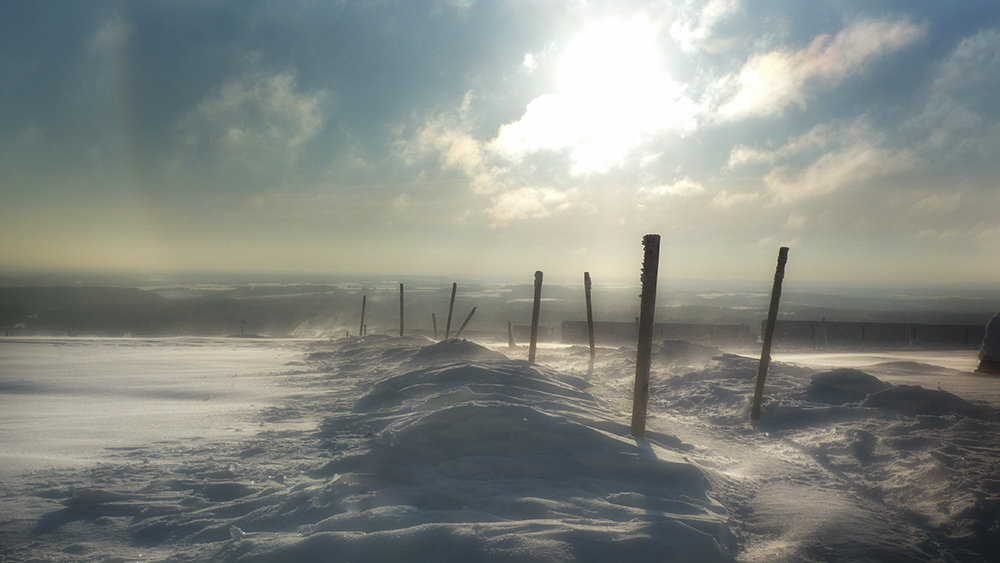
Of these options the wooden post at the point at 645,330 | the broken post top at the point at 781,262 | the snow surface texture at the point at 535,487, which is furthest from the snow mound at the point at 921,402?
the wooden post at the point at 645,330

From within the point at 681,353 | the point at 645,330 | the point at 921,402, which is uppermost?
the point at 645,330

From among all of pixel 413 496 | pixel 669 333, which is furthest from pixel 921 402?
pixel 669 333

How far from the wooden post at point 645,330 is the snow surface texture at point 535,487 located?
34cm

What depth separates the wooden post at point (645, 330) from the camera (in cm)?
647

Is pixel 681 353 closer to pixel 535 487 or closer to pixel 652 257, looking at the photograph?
pixel 652 257

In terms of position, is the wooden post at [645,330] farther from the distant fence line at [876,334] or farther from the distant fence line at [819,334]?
the distant fence line at [876,334]

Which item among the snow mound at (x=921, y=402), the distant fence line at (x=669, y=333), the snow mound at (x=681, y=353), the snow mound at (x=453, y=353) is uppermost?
the snow mound at (x=921, y=402)

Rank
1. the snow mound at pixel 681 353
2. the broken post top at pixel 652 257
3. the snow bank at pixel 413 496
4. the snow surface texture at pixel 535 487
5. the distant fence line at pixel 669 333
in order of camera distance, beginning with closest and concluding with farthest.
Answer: the snow bank at pixel 413 496, the snow surface texture at pixel 535 487, the broken post top at pixel 652 257, the snow mound at pixel 681 353, the distant fence line at pixel 669 333

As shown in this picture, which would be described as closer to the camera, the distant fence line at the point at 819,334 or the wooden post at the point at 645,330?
the wooden post at the point at 645,330

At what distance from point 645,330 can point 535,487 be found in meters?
2.57

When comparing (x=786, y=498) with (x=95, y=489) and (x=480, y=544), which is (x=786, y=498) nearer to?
(x=480, y=544)

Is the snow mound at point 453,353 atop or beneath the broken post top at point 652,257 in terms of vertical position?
beneath

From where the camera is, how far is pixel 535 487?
15.6ft

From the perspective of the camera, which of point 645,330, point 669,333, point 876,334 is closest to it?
point 645,330
